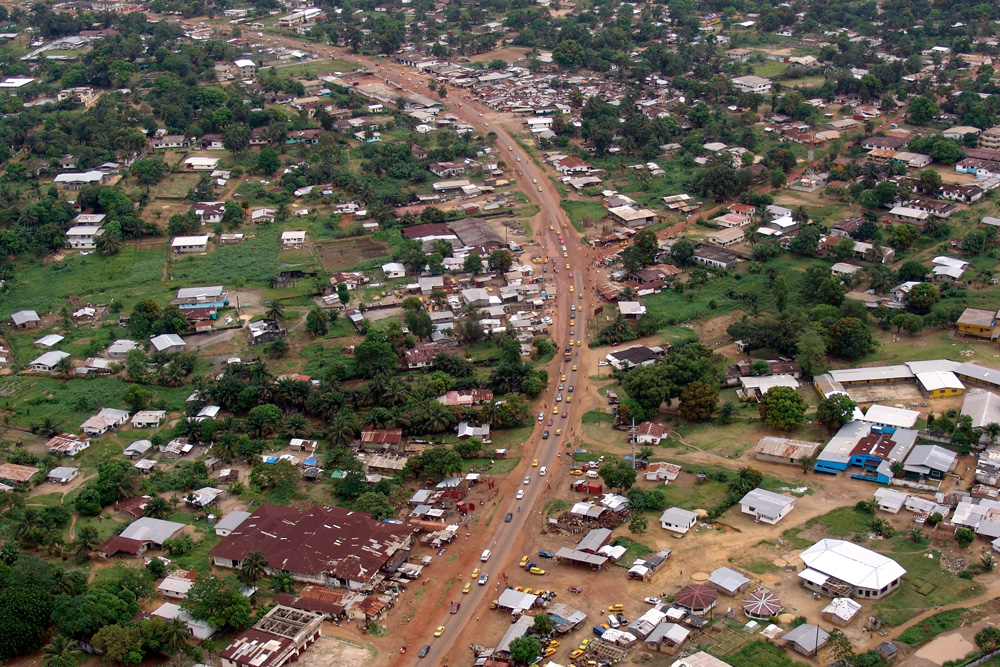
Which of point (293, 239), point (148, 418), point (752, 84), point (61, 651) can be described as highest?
point (752, 84)

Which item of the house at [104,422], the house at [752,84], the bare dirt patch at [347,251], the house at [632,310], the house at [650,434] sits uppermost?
the house at [752,84]

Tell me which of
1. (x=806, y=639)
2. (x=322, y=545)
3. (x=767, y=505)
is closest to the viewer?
(x=806, y=639)

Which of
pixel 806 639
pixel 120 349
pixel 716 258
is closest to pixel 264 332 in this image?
pixel 120 349

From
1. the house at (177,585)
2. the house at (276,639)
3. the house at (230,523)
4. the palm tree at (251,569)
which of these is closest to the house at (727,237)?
the house at (230,523)

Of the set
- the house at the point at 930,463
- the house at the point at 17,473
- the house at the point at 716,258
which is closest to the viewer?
the house at the point at 930,463

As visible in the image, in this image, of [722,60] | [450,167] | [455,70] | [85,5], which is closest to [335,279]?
[450,167]

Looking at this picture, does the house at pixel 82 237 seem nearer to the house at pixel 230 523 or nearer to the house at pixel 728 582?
the house at pixel 230 523

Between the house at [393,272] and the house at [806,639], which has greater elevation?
the house at [806,639]

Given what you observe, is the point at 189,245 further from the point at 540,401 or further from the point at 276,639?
the point at 276,639
